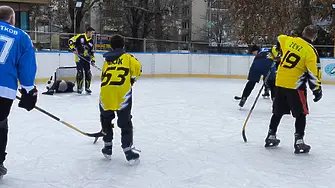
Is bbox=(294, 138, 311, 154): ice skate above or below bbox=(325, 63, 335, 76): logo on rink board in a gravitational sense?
below

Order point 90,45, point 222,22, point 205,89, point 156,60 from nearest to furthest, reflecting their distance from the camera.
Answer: point 90,45 → point 205,89 → point 156,60 → point 222,22

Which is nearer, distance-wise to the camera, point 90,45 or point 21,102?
point 21,102

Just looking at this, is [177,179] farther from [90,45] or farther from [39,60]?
[39,60]

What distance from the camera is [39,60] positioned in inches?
415

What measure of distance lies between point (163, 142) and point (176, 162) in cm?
78

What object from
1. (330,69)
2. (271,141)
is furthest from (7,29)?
(330,69)

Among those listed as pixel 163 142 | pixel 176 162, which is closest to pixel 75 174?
pixel 176 162

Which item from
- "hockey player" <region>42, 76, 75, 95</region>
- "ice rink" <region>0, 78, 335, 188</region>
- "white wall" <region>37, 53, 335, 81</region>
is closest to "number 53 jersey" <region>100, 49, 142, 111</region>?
"ice rink" <region>0, 78, 335, 188</region>

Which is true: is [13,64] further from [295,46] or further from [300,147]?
[300,147]

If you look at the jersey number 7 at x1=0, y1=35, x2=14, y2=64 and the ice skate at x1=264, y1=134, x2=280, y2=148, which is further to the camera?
the ice skate at x1=264, y1=134, x2=280, y2=148

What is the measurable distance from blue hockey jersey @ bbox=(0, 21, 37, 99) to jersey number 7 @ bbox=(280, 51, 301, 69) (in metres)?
2.28

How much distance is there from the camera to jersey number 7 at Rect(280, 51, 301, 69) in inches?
155

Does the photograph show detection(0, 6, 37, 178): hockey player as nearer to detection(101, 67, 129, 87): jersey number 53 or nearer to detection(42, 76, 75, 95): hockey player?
detection(101, 67, 129, 87): jersey number 53

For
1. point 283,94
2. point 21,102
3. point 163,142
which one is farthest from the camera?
point 163,142
